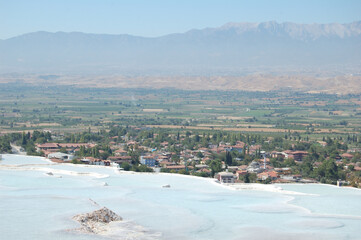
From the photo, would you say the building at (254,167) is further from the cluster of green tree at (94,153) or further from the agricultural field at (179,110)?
the agricultural field at (179,110)

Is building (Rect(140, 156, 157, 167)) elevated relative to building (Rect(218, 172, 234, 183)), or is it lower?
lower

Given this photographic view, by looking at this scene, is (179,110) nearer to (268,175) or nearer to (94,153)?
(94,153)

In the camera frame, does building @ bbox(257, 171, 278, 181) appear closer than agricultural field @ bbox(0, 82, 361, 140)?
Yes

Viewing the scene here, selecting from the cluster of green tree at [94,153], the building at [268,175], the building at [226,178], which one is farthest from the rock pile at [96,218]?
the cluster of green tree at [94,153]

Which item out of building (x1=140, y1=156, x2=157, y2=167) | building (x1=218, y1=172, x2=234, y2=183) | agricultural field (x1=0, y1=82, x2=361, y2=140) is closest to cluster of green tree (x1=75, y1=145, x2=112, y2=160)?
building (x1=140, y1=156, x2=157, y2=167)

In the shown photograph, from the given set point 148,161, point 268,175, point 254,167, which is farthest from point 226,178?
point 148,161

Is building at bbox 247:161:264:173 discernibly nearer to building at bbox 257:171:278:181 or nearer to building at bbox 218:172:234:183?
building at bbox 257:171:278:181

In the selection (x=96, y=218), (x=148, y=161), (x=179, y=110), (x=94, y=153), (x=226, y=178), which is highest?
(x=96, y=218)
